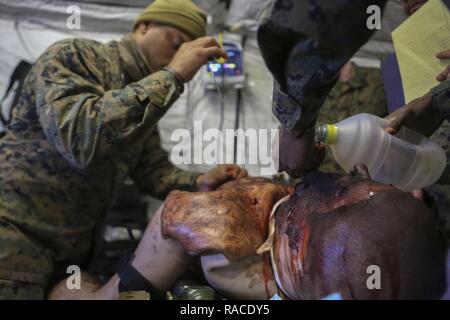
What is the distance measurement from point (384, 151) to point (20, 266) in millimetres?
932

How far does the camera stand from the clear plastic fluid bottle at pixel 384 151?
633 mm

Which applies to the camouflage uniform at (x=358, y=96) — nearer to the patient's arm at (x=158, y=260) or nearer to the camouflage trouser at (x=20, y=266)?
the patient's arm at (x=158, y=260)

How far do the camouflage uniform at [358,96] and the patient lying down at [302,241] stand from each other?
53 cm

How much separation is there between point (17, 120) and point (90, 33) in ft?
2.25

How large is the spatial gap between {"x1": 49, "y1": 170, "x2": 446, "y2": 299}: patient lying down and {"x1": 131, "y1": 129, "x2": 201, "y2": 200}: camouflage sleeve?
0.51 m

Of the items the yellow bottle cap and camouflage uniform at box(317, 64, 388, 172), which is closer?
the yellow bottle cap

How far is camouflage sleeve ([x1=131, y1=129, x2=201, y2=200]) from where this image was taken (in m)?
1.42

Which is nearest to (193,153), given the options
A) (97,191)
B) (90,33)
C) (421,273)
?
(97,191)
